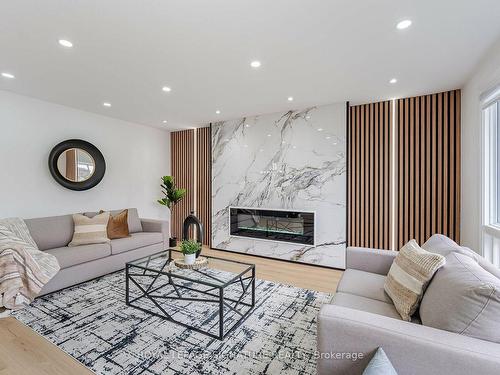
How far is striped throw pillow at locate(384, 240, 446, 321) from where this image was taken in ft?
4.83

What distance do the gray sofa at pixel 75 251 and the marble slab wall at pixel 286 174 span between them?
5.31ft

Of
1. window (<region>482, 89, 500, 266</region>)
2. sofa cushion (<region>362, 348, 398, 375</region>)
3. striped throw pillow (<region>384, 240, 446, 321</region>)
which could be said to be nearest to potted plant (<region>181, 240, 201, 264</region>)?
striped throw pillow (<region>384, 240, 446, 321</region>)

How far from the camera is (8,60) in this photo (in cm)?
249

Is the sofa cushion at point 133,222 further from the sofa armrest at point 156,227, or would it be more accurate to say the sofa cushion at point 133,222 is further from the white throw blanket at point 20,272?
the white throw blanket at point 20,272

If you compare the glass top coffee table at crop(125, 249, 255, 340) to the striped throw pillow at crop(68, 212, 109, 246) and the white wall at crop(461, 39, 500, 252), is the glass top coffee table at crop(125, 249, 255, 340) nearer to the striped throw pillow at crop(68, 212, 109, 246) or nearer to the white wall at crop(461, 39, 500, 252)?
the striped throw pillow at crop(68, 212, 109, 246)

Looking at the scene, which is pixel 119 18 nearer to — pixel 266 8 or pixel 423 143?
pixel 266 8

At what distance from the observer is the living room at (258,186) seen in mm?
1672

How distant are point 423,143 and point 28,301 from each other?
17.0 feet

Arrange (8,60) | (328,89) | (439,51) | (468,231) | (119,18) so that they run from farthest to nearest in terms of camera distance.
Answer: (328,89)
(468,231)
(8,60)
(439,51)
(119,18)

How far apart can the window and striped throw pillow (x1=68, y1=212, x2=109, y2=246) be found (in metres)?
4.59

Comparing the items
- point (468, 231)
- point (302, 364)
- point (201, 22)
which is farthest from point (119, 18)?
point (468, 231)

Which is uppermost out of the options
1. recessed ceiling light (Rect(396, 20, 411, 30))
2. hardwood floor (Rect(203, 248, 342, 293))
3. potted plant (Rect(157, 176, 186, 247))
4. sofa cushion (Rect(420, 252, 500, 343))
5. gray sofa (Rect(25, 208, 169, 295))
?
recessed ceiling light (Rect(396, 20, 411, 30))

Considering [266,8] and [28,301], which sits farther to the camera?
[28,301]

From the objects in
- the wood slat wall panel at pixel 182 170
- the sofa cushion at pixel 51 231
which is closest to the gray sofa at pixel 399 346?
the sofa cushion at pixel 51 231
